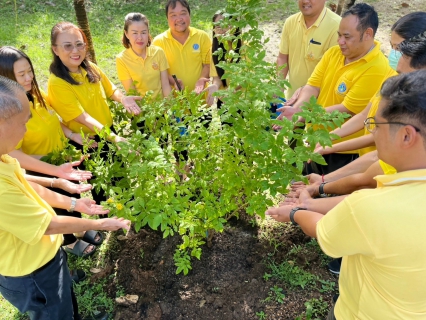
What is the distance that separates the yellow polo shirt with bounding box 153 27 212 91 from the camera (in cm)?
369

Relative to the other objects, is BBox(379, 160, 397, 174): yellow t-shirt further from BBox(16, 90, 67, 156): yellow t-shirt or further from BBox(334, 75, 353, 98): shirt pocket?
BBox(16, 90, 67, 156): yellow t-shirt

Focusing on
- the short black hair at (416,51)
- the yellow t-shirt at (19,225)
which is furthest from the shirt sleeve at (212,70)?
the yellow t-shirt at (19,225)

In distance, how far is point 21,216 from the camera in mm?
1634

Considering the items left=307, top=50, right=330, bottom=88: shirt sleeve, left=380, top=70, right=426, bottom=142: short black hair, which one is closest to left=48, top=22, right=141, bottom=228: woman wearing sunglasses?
left=307, top=50, right=330, bottom=88: shirt sleeve

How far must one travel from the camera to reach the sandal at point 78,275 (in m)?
2.94

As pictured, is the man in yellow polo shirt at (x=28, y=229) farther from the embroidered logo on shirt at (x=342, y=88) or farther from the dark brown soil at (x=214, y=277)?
the embroidered logo on shirt at (x=342, y=88)

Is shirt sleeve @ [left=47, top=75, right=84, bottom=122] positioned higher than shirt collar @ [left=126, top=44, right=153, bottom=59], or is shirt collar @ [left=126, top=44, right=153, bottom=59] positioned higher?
shirt collar @ [left=126, top=44, right=153, bottom=59]

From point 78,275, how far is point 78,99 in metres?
1.58

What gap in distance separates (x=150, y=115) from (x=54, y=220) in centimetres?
111

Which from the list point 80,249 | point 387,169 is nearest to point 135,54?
point 80,249

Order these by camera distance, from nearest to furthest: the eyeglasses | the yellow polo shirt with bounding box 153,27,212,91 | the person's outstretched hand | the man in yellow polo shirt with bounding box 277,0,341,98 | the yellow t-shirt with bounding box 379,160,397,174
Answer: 1. the yellow t-shirt with bounding box 379,160,397,174
2. the person's outstretched hand
3. the eyeglasses
4. the man in yellow polo shirt with bounding box 277,0,341,98
5. the yellow polo shirt with bounding box 153,27,212,91

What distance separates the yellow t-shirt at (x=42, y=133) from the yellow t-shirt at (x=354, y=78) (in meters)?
2.41

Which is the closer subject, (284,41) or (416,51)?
(416,51)

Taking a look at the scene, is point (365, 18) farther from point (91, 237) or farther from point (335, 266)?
point (91, 237)
